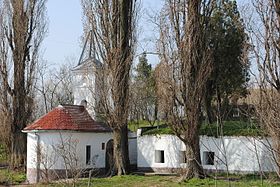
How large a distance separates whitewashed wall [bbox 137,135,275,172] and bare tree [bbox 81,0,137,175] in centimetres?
298

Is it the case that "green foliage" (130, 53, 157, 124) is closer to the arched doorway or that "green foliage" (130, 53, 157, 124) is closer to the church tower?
the church tower

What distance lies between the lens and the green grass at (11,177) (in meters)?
25.6

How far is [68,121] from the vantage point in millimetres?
27094

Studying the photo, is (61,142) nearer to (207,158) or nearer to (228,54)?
(207,158)

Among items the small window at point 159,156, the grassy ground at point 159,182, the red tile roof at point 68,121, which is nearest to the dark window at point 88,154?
the red tile roof at point 68,121

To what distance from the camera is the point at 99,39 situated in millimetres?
25125

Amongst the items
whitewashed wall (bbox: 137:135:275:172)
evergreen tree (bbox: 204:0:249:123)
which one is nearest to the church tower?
whitewashed wall (bbox: 137:135:275:172)

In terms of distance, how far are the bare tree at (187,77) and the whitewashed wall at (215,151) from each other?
1961 millimetres

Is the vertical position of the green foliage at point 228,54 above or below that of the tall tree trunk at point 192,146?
above

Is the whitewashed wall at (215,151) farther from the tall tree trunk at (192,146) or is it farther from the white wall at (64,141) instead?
the white wall at (64,141)

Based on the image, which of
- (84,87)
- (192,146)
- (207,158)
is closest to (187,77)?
(192,146)

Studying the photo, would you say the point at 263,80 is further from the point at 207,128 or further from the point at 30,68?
the point at 30,68

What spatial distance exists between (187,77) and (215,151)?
18.9ft

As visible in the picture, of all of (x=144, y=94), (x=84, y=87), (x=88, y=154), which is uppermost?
(x=144, y=94)
